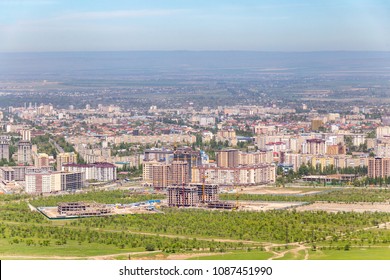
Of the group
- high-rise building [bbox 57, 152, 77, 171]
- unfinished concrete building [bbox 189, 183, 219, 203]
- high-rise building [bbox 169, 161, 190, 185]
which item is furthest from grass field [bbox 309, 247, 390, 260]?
high-rise building [bbox 57, 152, 77, 171]

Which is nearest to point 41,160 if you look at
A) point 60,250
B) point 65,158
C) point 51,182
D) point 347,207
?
point 65,158

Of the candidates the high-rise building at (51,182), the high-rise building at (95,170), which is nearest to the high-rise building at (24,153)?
the high-rise building at (95,170)

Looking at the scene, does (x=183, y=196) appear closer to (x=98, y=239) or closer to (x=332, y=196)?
(x=332, y=196)

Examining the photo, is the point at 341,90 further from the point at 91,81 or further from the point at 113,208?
the point at 113,208

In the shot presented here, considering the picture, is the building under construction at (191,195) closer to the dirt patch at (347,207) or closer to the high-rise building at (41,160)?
the dirt patch at (347,207)

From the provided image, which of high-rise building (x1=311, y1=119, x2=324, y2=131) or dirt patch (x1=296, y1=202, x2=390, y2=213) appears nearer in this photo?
Result: dirt patch (x1=296, y1=202, x2=390, y2=213)

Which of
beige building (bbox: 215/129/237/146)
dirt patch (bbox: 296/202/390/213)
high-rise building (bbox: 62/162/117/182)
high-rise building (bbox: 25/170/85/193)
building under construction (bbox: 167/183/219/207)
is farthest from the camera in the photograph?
beige building (bbox: 215/129/237/146)

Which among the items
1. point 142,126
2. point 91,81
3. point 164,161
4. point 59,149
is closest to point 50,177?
point 164,161

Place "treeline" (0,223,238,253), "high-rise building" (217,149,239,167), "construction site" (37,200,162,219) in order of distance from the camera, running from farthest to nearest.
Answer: "high-rise building" (217,149,239,167), "construction site" (37,200,162,219), "treeline" (0,223,238,253)

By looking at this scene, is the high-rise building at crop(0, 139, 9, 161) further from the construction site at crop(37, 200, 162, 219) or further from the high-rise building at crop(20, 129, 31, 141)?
the construction site at crop(37, 200, 162, 219)
